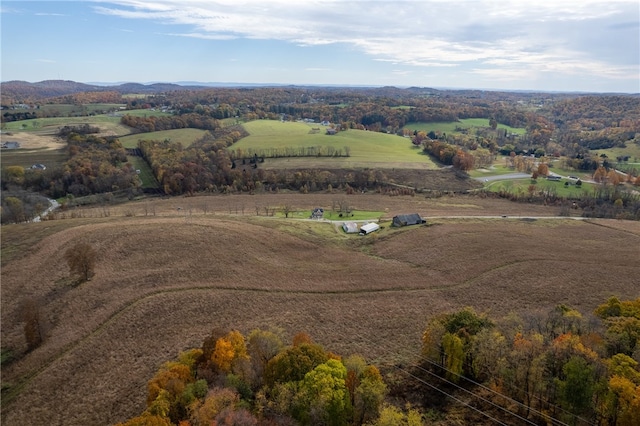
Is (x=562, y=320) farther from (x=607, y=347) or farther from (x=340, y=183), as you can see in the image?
(x=340, y=183)

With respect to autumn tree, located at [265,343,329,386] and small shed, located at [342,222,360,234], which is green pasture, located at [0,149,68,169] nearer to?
small shed, located at [342,222,360,234]

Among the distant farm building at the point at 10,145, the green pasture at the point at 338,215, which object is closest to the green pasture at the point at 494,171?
the green pasture at the point at 338,215

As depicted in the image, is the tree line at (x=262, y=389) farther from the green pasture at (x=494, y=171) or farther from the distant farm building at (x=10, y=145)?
the distant farm building at (x=10, y=145)

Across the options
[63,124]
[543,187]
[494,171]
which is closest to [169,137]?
[63,124]

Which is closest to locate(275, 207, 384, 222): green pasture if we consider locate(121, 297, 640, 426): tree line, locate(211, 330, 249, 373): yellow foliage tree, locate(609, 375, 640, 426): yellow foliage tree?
locate(121, 297, 640, 426): tree line

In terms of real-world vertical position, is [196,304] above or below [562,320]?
below

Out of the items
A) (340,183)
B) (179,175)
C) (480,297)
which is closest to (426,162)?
(340,183)
